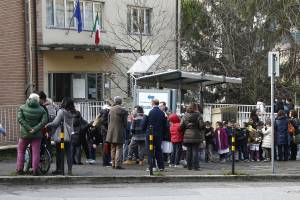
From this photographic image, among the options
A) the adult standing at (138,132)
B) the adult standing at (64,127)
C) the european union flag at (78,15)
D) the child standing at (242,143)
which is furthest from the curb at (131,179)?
the european union flag at (78,15)

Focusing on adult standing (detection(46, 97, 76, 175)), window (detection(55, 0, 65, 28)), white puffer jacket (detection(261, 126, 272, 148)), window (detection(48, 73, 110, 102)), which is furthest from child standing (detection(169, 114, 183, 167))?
window (detection(55, 0, 65, 28))


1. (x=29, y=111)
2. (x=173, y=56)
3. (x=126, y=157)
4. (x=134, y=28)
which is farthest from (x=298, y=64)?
(x=29, y=111)

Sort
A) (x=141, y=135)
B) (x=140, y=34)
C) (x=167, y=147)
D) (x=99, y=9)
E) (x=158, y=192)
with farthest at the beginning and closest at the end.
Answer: (x=140, y=34) < (x=99, y=9) < (x=167, y=147) < (x=141, y=135) < (x=158, y=192)

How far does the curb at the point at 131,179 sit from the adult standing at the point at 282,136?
4.12 m

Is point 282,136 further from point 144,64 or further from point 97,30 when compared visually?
point 97,30

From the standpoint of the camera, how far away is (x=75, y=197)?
11.5 metres

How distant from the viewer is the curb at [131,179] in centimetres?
1330

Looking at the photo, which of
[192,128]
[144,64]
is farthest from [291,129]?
[144,64]

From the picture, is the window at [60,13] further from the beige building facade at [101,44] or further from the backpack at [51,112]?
the backpack at [51,112]

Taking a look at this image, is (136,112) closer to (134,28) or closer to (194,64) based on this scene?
(134,28)

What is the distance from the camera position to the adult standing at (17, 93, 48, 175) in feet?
43.9

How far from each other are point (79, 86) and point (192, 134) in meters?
10.6

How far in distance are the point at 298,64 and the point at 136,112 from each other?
629 inches

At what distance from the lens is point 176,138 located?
16.8 metres
